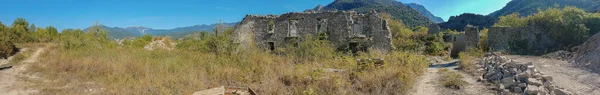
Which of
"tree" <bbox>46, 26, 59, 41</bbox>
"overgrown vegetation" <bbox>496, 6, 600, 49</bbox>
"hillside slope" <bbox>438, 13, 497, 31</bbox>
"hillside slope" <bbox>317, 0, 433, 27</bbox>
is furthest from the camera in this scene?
"hillside slope" <bbox>317, 0, 433, 27</bbox>

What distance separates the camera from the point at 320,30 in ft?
60.7

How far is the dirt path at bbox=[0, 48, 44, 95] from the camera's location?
705 cm

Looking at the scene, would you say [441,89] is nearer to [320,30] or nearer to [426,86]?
[426,86]

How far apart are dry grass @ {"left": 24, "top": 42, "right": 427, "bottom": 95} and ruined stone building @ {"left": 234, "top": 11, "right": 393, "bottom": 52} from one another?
24.5 ft

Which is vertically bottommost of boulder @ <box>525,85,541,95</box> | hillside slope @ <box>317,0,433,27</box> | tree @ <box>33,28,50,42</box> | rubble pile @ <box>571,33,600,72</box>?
boulder @ <box>525,85,541,95</box>

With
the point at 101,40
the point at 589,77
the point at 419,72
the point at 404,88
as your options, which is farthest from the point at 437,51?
the point at 101,40

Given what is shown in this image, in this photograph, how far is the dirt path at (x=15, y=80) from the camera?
7.05 metres

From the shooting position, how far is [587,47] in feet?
34.5

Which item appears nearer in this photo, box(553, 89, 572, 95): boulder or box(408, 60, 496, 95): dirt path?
box(553, 89, 572, 95): boulder

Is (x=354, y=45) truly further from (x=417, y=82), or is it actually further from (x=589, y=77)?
(x=589, y=77)

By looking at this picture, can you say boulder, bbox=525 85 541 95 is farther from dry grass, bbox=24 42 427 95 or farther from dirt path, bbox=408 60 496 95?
dry grass, bbox=24 42 427 95

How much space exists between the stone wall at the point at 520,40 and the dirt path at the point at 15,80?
18.7m

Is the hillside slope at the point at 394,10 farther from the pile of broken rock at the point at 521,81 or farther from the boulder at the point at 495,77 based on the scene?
the boulder at the point at 495,77

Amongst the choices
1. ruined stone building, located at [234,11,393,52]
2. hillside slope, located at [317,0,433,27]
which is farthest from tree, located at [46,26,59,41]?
hillside slope, located at [317,0,433,27]
